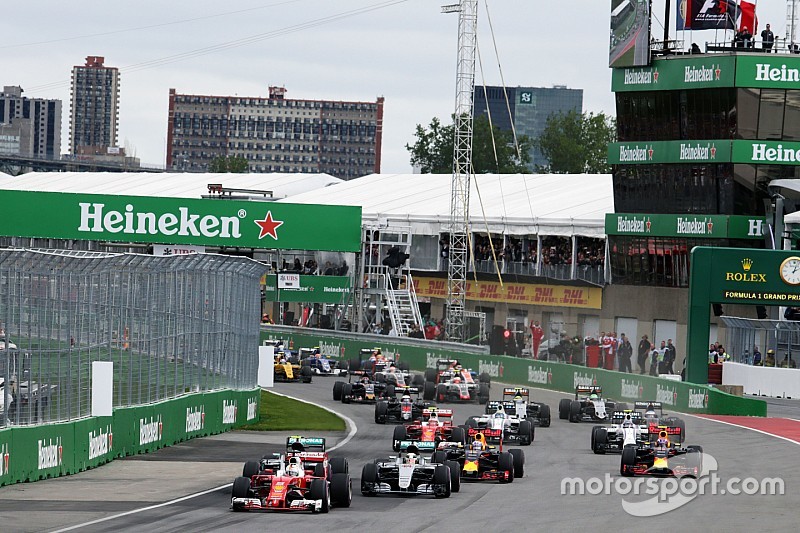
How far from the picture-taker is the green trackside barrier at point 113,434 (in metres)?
21.2

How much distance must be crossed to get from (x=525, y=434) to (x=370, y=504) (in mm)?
10378

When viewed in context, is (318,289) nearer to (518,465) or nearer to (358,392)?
(358,392)

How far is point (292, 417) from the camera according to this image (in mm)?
36281

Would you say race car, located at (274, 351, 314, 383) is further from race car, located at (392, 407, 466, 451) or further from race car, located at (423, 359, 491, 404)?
race car, located at (392, 407, 466, 451)

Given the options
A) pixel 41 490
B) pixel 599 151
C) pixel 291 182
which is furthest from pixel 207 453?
pixel 599 151

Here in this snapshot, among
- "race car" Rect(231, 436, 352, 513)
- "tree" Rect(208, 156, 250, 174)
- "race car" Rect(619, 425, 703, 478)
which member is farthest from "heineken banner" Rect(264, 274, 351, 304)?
"tree" Rect(208, 156, 250, 174)

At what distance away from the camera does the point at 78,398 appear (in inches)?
923

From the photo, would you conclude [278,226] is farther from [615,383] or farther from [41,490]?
[41,490]

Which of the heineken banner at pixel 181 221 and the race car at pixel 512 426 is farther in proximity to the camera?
the heineken banner at pixel 181 221

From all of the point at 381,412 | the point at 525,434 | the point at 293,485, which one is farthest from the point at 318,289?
the point at 293,485

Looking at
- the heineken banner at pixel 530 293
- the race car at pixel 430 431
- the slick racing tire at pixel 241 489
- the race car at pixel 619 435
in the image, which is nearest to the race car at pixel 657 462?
the race car at pixel 619 435

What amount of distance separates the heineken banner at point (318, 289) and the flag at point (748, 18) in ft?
62.3

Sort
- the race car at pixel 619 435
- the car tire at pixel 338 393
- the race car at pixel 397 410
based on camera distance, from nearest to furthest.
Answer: the race car at pixel 619 435, the race car at pixel 397 410, the car tire at pixel 338 393

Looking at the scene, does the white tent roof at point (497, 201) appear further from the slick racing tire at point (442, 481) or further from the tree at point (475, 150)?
the tree at point (475, 150)
